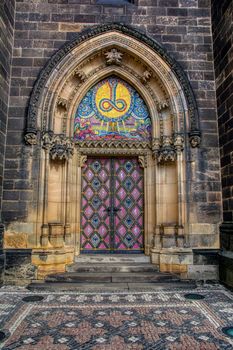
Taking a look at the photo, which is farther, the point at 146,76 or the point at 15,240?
the point at 146,76

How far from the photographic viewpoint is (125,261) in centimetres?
710

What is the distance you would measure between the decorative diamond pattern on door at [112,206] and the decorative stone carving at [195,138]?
1.54 meters

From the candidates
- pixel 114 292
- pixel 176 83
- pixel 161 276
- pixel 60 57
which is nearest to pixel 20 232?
pixel 114 292

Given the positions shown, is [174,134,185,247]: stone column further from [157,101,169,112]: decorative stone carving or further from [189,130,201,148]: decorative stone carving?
[157,101,169,112]: decorative stone carving

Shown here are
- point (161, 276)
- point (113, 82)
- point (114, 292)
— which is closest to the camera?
point (114, 292)

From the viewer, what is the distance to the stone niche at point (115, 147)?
22.3 feet

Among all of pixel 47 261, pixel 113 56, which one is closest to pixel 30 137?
pixel 47 261

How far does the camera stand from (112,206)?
7.61 meters

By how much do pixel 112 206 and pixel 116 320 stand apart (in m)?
3.54

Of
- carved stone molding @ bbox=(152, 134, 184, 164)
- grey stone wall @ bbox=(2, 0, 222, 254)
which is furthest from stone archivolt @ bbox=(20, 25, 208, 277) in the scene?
grey stone wall @ bbox=(2, 0, 222, 254)

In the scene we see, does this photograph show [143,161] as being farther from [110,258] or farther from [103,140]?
[110,258]

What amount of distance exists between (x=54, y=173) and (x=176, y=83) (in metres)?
3.76

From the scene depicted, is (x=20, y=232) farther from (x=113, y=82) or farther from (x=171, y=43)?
(x=171, y=43)

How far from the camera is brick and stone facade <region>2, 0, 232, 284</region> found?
6.81 metres
